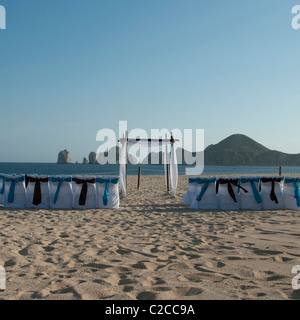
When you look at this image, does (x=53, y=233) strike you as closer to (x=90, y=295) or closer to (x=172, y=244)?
(x=172, y=244)

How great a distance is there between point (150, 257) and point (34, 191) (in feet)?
18.2

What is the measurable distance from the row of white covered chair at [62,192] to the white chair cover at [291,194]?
4659 millimetres

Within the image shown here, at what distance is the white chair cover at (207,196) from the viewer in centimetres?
808

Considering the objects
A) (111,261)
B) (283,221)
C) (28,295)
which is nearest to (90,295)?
(28,295)

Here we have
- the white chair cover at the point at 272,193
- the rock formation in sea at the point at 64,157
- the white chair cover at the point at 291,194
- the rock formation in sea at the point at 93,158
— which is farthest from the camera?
the rock formation in sea at the point at 93,158

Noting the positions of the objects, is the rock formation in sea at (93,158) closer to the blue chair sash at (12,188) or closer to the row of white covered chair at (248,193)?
the blue chair sash at (12,188)

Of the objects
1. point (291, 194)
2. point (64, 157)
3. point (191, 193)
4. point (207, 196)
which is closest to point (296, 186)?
point (291, 194)

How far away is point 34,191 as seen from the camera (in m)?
8.26

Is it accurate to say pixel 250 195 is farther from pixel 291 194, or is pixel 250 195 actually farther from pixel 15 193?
pixel 15 193

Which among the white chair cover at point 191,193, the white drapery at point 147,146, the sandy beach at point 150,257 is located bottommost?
the sandy beach at point 150,257

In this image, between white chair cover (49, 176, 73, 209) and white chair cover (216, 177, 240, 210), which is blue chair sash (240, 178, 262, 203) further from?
white chair cover (49, 176, 73, 209)

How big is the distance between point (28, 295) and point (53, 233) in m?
2.59

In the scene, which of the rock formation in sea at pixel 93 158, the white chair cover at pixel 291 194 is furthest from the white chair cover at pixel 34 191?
the rock formation in sea at pixel 93 158
